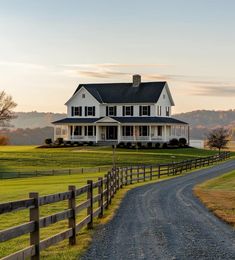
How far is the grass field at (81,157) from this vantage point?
2515 inches

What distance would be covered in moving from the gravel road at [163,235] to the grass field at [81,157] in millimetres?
40101

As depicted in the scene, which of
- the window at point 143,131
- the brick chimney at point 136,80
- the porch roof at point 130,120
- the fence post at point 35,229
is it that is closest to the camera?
the fence post at point 35,229

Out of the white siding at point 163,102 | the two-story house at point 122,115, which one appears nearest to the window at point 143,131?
the two-story house at point 122,115

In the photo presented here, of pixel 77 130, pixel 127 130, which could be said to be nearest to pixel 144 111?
Result: pixel 127 130

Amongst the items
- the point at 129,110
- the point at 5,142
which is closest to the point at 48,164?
the point at 129,110

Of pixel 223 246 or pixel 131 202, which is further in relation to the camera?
pixel 131 202

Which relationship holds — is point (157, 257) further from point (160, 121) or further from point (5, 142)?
point (5, 142)

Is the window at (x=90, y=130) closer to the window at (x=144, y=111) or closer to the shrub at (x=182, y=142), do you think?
the window at (x=144, y=111)

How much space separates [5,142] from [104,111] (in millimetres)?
55764

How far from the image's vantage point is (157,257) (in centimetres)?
1167

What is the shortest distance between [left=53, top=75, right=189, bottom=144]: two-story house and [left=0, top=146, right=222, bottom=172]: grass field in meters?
5.95

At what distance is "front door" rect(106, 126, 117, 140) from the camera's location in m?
84.8

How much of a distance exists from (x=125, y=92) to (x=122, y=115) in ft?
13.3

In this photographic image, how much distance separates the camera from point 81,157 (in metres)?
68.6
